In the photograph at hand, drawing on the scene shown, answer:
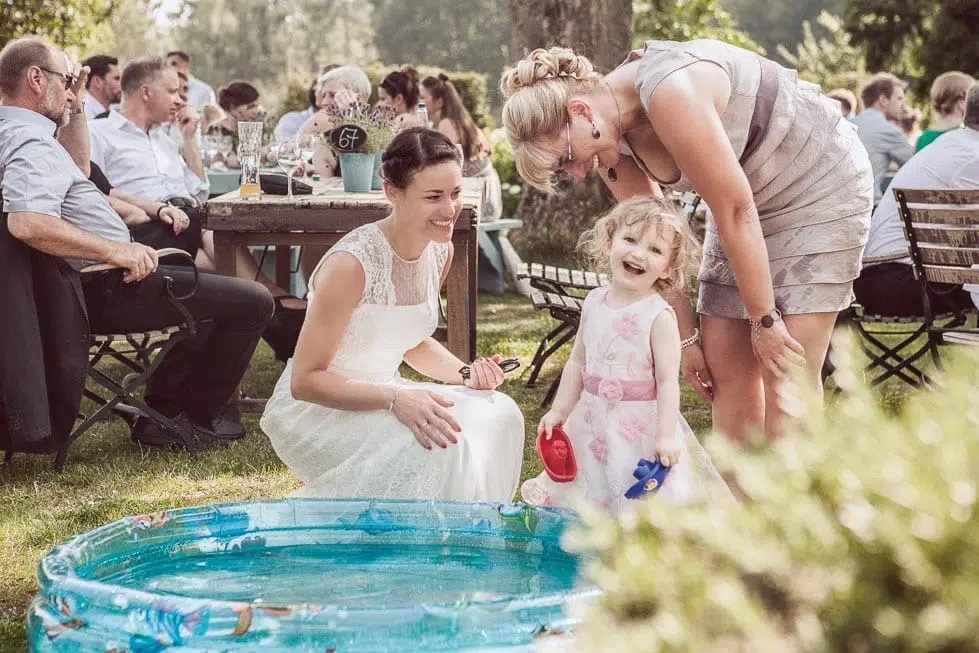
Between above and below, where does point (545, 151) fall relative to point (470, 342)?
above

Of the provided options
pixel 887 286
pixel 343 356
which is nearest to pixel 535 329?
pixel 887 286

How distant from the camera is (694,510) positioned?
133cm

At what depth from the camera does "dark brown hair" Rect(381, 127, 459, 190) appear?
334 cm

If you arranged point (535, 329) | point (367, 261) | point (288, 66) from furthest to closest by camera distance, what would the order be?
point (288, 66)
point (535, 329)
point (367, 261)

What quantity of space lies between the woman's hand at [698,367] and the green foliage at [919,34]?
16.5 metres

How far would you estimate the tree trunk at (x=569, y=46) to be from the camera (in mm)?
10430

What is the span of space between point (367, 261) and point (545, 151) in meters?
0.79

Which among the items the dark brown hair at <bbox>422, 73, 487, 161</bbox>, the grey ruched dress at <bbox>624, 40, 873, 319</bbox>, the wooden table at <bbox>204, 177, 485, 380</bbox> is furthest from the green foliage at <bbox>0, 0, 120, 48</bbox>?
the grey ruched dress at <bbox>624, 40, 873, 319</bbox>

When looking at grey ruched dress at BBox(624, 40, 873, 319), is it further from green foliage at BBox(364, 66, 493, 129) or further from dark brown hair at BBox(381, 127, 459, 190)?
green foliage at BBox(364, 66, 493, 129)

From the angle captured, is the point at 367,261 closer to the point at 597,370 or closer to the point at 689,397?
the point at 597,370

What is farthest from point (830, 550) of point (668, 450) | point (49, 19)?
point (49, 19)

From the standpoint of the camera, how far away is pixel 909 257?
5266 millimetres

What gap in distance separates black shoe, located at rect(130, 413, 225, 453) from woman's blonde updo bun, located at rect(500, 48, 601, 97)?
2512 mm

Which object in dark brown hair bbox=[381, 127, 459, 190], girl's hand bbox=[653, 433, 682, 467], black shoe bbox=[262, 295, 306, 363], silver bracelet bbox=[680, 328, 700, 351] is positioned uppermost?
dark brown hair bbox=[381, 127, 459, 190]
